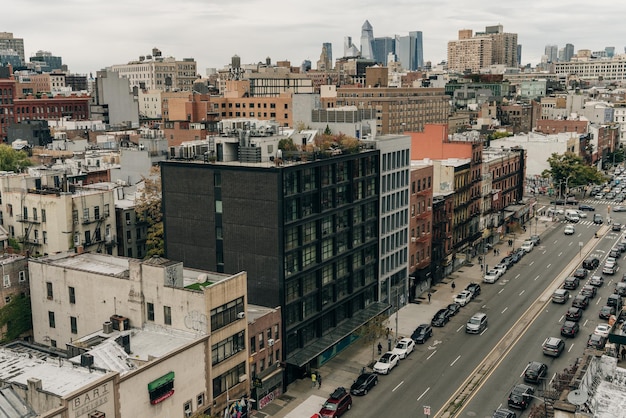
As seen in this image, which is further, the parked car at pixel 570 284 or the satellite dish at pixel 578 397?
the parked car at pixel 570 284

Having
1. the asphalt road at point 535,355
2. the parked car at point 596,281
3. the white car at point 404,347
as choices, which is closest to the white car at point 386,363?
the white car at point 404,347

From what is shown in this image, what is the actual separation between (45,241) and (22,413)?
38.2 m

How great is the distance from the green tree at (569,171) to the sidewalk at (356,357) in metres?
64.7

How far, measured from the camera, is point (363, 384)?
65812 mm

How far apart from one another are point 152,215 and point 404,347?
36.5 m

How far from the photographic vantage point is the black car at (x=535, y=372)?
2648 inches

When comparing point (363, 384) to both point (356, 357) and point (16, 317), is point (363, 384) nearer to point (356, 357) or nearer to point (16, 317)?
point (356, 357)

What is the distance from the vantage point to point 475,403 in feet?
209

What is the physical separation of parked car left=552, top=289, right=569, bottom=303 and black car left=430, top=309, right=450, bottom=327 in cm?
1719

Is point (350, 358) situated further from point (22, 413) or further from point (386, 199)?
point (22, 413)

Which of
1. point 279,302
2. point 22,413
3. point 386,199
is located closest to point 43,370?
point 22,413

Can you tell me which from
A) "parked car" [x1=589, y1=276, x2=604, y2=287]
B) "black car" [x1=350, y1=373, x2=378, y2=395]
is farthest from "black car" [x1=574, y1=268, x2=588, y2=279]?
"black car" [x1=350, y1=373, x2=378, y2=395]

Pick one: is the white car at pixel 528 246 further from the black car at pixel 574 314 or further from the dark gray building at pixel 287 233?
the dark gray building at pixel 287 233

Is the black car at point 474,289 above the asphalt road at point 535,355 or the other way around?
above
